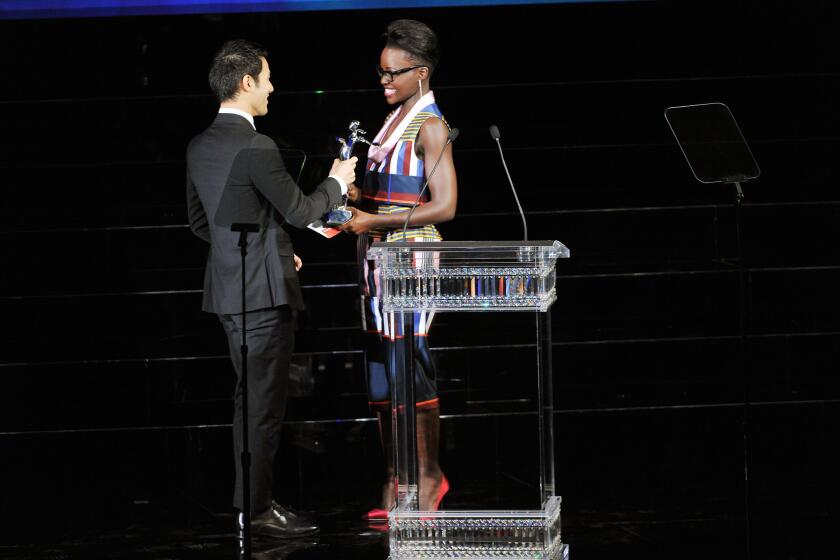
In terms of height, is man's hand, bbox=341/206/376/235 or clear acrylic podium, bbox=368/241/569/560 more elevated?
man's hand, bbox=341/206/376/235

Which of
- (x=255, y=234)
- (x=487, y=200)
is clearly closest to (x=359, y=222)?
(x=255, y=234)

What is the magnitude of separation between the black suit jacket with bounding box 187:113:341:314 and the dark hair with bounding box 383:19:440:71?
493 millimetres

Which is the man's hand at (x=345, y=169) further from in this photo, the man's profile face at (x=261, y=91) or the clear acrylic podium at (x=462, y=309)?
the clear acrylic podium at (x=462, y=309)

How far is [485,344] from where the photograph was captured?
17.6ft

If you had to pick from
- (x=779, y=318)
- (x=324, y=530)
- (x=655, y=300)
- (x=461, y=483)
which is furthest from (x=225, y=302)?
(x=779, y=318)

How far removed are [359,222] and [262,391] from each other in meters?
0.58

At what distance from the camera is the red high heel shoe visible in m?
3.00

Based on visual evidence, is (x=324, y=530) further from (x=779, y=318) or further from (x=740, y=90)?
(x=740, y=90)

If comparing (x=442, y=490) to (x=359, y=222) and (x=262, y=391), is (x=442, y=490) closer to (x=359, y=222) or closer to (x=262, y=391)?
(x=262, y=391)

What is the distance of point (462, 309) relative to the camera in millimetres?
2941

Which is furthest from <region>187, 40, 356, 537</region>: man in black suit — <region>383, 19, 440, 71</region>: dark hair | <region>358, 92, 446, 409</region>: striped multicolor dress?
<region>383, 19, 440, 71</region>: dark hair

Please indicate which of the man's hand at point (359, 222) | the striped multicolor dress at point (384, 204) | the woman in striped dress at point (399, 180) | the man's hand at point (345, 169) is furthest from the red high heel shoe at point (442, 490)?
the man's hand at point (345, 169)

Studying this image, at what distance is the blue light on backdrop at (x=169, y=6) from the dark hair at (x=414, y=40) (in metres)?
2.03

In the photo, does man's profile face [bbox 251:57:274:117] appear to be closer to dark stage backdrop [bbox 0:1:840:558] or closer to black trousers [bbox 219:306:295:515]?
black trousers [bbox 219:306:295:515]
